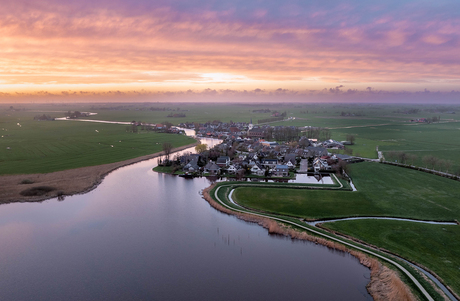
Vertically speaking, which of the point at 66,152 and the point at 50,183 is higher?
the point at 66,152

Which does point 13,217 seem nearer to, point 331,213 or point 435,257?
point 331,213

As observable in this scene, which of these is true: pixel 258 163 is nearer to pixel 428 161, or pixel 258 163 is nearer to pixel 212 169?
pixel 212 169

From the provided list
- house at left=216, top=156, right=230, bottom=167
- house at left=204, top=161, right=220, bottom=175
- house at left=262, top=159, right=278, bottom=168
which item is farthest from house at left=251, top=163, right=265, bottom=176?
house at left=204, top=161, right=220, bottom=175

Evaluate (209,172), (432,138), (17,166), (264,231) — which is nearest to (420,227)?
(264,231)

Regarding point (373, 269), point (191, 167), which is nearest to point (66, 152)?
point (191, 167)

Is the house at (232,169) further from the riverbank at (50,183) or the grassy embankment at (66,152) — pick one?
the grassy embankment at (66,152)

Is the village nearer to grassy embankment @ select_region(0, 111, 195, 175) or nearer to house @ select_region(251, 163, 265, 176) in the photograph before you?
house @ select_region(251, 163, 265, 176)

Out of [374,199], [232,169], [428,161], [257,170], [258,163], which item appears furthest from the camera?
[258,163]
